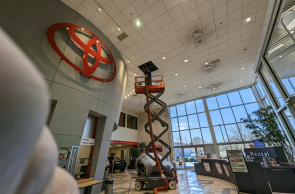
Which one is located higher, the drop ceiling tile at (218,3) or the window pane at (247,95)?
the drop ceiling tile at (218,3)

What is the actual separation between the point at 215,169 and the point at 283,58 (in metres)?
5.71

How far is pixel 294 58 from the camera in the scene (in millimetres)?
3135

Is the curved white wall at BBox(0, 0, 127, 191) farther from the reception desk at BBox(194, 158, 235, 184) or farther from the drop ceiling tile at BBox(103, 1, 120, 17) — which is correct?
the reception desk at BBox(194, 158, 235, 184)

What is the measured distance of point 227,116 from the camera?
1126 cm

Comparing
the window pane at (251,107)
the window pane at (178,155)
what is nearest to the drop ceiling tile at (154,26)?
the window pane at (251,107)

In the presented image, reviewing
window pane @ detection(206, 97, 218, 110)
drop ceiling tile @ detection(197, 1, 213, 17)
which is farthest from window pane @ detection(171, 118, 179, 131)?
drop ceiling tile @ detection(197, 1, 213, 17)

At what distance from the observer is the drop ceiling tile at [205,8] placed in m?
4.60

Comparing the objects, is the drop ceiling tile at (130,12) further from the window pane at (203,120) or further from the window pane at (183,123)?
the window pane at (183,123)

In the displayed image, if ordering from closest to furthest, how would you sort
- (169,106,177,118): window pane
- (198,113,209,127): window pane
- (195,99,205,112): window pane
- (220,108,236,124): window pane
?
(220,108,236,124): window pane
(198,113,209,127): window pane
(195,99,205,112): window pane
(169,106,177,118): window pane

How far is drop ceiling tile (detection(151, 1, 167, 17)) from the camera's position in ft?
14.9

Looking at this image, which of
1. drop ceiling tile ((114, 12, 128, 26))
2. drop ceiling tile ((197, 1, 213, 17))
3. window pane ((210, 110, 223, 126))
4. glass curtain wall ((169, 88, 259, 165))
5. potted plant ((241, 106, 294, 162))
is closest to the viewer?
drop ceiling tile ((197, 1, 213, 17))

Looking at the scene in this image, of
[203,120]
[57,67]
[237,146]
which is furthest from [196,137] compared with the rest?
[57,67]

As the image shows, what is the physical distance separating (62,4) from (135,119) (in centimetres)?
1242

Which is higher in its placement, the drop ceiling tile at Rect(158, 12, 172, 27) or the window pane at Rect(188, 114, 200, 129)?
the drop ceiling tile at Rect(158, 12, 172, 27)
